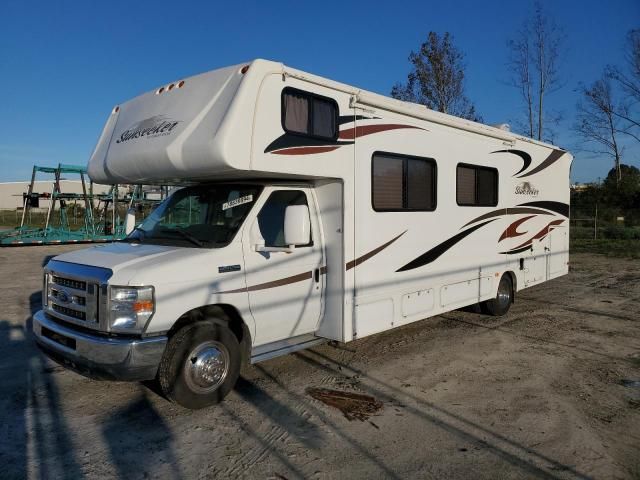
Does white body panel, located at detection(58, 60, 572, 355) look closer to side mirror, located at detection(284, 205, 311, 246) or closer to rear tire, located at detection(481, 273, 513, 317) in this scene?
side mirror, located at detection(284, 205, 311, 246)

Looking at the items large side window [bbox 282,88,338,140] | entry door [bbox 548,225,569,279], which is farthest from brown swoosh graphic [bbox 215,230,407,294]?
entry door [bbox 548,225,569,279]

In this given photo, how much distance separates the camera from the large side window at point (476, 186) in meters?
7.55

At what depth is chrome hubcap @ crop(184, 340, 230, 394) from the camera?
471cm

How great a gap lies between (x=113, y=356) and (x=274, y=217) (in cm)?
203

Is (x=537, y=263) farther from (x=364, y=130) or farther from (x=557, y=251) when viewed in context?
(x=364, y=130)

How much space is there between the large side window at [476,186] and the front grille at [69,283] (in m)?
5.04

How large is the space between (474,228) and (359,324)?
9.42ft

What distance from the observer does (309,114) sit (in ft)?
17.7

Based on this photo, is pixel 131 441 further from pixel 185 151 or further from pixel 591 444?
pixel 591 444

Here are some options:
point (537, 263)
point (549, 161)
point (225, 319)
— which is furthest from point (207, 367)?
point (549, 161)

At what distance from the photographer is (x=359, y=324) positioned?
19.5ft

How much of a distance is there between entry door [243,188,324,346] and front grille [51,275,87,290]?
1.47 metres

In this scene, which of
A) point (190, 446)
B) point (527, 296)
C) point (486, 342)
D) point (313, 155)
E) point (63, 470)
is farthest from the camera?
point (527, 296)

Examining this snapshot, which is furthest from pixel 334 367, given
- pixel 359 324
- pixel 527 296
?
pixel 527 296
